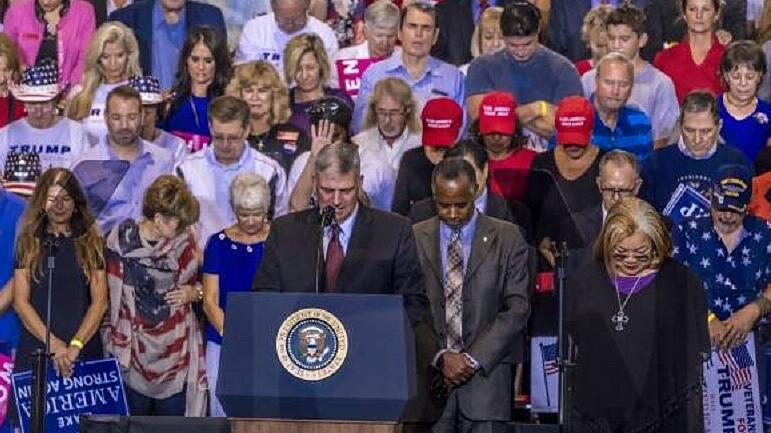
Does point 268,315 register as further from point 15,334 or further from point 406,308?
point 15,334

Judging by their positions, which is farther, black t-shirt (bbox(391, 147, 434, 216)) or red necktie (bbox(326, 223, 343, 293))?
black t-shirt (bbox(391, 147, 434, 216))

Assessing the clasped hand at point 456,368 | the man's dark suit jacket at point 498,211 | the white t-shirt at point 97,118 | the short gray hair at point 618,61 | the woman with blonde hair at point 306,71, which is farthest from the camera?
the woman with blonde hair at point 306,71

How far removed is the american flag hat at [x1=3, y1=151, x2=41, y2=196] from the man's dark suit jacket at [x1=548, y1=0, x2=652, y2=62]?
141 inches

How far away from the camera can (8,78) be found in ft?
41.5

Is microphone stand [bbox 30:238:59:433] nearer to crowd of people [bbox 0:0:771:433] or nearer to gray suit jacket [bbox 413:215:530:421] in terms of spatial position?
crowd of people [bbox 0:0:771:433]

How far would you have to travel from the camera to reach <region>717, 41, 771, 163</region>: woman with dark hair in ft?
40.3

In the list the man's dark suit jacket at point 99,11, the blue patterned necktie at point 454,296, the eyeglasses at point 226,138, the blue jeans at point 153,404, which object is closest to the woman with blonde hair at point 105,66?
the man's dark suit jacket at point 99,11

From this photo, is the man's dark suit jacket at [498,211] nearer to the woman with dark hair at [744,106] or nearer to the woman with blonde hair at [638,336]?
the woman with blonde hair at [638,336]

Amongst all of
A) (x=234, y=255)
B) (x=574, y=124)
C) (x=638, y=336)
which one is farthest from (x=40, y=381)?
(x=574, y=124)

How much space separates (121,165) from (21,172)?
564 mm

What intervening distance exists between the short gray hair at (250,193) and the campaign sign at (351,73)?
206 cm

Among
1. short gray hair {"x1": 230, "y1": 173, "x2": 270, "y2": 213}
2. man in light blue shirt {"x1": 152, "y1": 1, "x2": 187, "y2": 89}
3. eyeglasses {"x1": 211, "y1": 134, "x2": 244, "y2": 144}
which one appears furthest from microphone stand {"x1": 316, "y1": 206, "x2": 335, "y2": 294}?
man in light blue shirt {"x1": 152, "y1": 1, "x2": 187, "y2": 89}

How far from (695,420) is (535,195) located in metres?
2.41

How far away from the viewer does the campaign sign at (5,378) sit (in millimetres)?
10930
